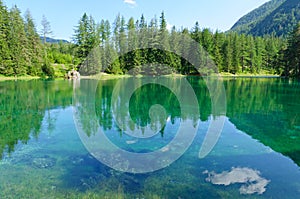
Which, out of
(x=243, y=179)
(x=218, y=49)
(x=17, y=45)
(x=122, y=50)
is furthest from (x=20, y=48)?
(x=218, y=49)

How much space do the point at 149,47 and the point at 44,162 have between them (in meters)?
64.2

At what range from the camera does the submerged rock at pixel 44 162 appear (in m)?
7.98

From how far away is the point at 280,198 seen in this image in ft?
19.7

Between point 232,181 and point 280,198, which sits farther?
point 232,181

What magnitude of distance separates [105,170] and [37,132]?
6377mm

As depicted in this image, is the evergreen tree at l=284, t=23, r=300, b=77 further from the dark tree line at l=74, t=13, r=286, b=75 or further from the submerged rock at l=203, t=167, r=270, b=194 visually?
the submerged rock at l=203, t=167, r=270, b=194

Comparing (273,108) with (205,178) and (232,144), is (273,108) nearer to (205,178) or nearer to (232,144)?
(232,144)

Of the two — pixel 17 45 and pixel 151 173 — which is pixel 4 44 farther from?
pixel 151 173

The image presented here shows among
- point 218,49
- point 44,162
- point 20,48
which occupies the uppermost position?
point 218,49

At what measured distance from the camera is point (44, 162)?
27.3 ft

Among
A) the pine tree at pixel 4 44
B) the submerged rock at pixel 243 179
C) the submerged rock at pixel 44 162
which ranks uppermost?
the pine tree at pixel 4 44

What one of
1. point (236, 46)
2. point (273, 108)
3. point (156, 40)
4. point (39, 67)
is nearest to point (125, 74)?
point (156, 40)

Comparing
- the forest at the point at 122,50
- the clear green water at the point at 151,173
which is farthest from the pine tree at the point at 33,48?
the clear green water at the point at 151,173

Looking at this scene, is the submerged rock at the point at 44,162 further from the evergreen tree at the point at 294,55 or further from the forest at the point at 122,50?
the evergreen tree at the point at 294,55
